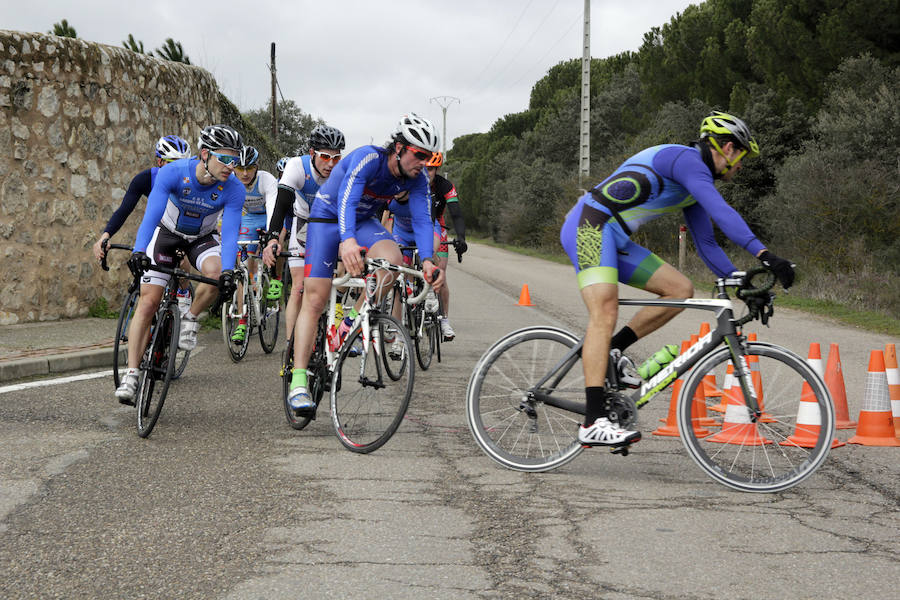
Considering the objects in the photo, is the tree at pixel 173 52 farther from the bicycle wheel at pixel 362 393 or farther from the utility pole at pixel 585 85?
the utility pole at pixel 585 85

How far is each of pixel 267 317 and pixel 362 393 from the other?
191 inches

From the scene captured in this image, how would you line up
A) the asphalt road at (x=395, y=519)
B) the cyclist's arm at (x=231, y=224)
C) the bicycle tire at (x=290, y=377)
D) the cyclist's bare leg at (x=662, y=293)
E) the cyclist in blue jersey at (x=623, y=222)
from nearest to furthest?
the asphalt road at (x=395, y=519) < the cyclist in blue jersey at (x=623, y=222) < the cyclist's bare leg at (x=662, y=293) < the bicycle tire at (x=290, y=377) < the cyclist's arm at (x=231, y=224)

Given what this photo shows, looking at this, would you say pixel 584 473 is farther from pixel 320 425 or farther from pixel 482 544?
pixel 320 425

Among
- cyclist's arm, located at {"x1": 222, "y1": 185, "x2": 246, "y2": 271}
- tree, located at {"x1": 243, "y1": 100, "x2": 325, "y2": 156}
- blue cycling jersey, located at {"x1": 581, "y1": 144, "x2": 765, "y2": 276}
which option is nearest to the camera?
blue cycling jersey, located at {"x1": 581, "y1": 144, "x2": 765, "y2": 276}

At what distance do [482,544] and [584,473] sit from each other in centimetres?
147

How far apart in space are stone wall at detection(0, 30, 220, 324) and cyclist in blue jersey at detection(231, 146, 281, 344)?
2541mm

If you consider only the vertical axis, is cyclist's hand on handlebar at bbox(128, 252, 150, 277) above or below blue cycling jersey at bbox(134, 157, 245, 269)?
below

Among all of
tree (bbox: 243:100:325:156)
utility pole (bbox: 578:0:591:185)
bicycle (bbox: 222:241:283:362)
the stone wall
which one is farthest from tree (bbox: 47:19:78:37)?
tree (bbox: 243:100:325:156)

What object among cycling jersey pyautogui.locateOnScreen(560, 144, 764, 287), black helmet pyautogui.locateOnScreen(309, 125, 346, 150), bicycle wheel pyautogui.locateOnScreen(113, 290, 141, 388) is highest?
black helmet pyautogui.locateOnScreen(309, 125, 346, 150)

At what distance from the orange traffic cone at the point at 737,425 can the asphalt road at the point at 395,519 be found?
260 mm

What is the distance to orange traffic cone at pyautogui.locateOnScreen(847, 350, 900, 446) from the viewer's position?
633cm

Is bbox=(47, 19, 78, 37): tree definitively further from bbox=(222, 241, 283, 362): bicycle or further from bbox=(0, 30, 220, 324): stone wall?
bbox=(222, 241, 283, 362): bicycle

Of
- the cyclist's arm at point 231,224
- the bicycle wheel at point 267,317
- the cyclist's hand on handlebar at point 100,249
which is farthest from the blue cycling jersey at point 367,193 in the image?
the bicycle wheel at point 267,317

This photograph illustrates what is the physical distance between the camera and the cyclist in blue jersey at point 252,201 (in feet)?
32.3
